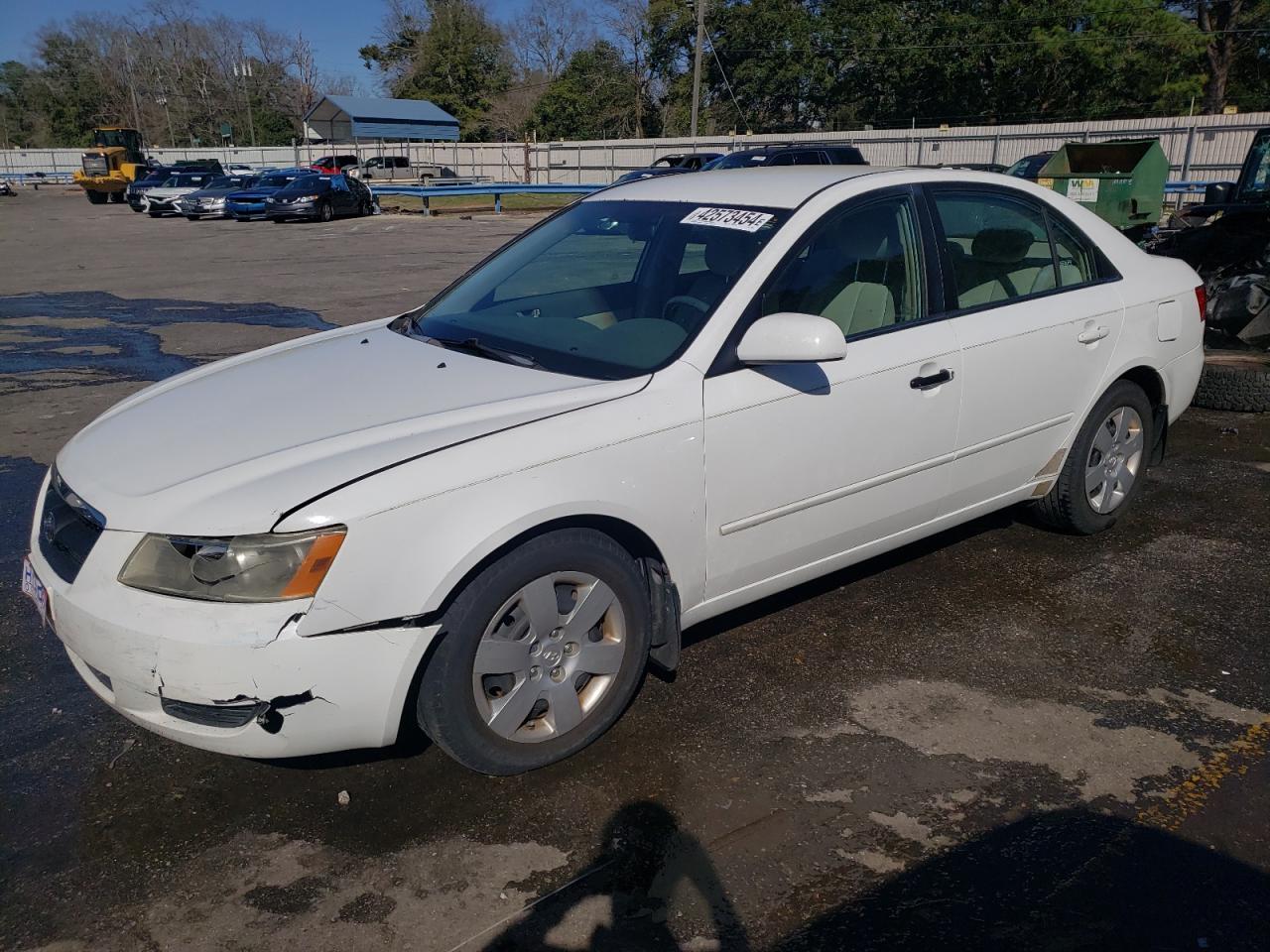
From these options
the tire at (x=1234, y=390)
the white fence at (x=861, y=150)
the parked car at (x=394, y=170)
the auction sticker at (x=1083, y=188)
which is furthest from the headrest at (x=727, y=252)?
the parked car at (x=394, y=170)

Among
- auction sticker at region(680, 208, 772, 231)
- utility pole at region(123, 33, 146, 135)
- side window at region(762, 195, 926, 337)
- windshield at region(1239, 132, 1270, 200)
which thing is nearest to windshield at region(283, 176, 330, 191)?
windshield at region(1239, 132, 1270, 200)

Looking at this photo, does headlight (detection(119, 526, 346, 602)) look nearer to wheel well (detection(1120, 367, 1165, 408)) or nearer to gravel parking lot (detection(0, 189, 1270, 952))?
gravel parking lot (detection(0, 189, 1270, 952))

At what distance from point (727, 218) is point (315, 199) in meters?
26.9

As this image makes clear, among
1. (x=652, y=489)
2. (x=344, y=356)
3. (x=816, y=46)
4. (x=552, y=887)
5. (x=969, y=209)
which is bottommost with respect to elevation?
(x=552, y=887)

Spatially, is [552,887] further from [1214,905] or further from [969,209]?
[969,209]

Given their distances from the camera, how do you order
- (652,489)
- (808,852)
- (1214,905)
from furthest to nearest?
(652,489), (808,852), (1214,905)

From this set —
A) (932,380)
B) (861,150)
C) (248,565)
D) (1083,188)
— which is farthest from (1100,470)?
(861,150)

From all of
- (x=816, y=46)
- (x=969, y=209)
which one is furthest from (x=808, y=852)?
(x=816, y=46)

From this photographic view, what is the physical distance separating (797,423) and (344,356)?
1.65 m

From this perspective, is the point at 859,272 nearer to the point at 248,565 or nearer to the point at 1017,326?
the point at 1017,326

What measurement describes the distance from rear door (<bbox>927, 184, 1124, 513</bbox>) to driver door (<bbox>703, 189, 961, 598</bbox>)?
0.15 meters

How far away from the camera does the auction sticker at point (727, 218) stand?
352 cm

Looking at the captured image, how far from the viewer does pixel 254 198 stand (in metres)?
28.7

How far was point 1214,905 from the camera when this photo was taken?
2434mm
